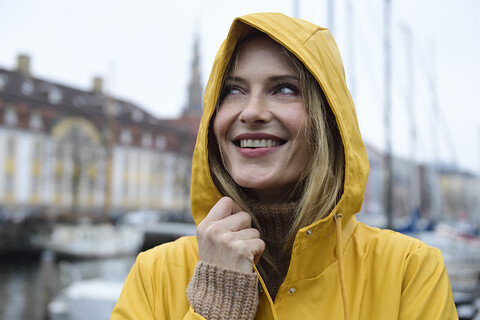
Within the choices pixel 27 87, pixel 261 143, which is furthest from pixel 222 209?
pixel 27 87

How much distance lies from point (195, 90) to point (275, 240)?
72.8 meters

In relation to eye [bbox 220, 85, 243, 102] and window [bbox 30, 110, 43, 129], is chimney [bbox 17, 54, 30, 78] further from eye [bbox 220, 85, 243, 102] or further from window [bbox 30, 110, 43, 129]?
eye [bbox 220, 85, 243, 102]

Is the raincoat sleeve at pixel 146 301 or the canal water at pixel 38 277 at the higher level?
the raincoat sleeve at pixel 146 301

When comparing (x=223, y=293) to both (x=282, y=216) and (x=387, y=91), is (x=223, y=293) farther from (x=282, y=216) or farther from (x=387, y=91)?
(x=387, y=91)

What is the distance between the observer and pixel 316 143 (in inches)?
59.8

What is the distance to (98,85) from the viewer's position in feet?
156

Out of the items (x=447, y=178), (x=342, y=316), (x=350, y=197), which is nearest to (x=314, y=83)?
(x=350, y=197)

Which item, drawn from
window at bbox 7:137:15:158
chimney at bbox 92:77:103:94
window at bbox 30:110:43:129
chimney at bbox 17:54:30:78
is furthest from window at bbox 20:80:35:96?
window at bbox 7:137:15:158

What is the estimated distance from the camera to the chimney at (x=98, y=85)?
4720 centimetres

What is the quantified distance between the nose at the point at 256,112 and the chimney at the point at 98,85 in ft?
158

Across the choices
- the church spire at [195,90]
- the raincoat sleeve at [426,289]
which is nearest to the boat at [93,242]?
the raincoat sleeve at [426,289]

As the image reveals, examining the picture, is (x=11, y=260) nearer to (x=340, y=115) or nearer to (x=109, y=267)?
(x=109, y=267)

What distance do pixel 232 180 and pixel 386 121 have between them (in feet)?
44.5

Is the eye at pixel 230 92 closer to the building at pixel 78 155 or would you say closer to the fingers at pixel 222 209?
the fingers at pixel 222 209
